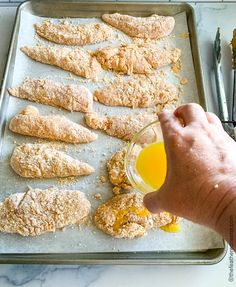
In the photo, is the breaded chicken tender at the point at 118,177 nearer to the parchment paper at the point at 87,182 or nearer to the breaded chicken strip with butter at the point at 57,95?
the parchment paper at the point at 87,182

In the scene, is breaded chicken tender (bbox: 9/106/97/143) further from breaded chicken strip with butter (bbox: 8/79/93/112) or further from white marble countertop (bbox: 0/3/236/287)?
white marble countertop (bbox: 0/3/236/287)

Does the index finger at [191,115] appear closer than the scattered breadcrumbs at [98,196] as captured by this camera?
Yes

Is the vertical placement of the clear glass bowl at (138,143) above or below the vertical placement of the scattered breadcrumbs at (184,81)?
below

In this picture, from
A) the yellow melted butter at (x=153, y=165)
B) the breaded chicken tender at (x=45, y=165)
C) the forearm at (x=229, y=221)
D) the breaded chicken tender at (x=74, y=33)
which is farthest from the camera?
the breaded chicken tender at (x=74, y=33)

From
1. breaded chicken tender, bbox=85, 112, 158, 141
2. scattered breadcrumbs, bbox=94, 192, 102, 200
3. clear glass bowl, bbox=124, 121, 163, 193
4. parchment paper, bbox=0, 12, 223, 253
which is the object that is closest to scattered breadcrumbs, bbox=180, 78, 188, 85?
parchment paper, bbox=0, 12, 223, 253

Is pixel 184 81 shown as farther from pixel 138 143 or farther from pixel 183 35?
pixel 138 143

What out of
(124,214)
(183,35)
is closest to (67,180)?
(124,214)

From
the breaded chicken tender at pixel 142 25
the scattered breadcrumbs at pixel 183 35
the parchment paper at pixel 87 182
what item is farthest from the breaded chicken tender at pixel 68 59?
the scattered breadcrumbs at pixel 183 35
